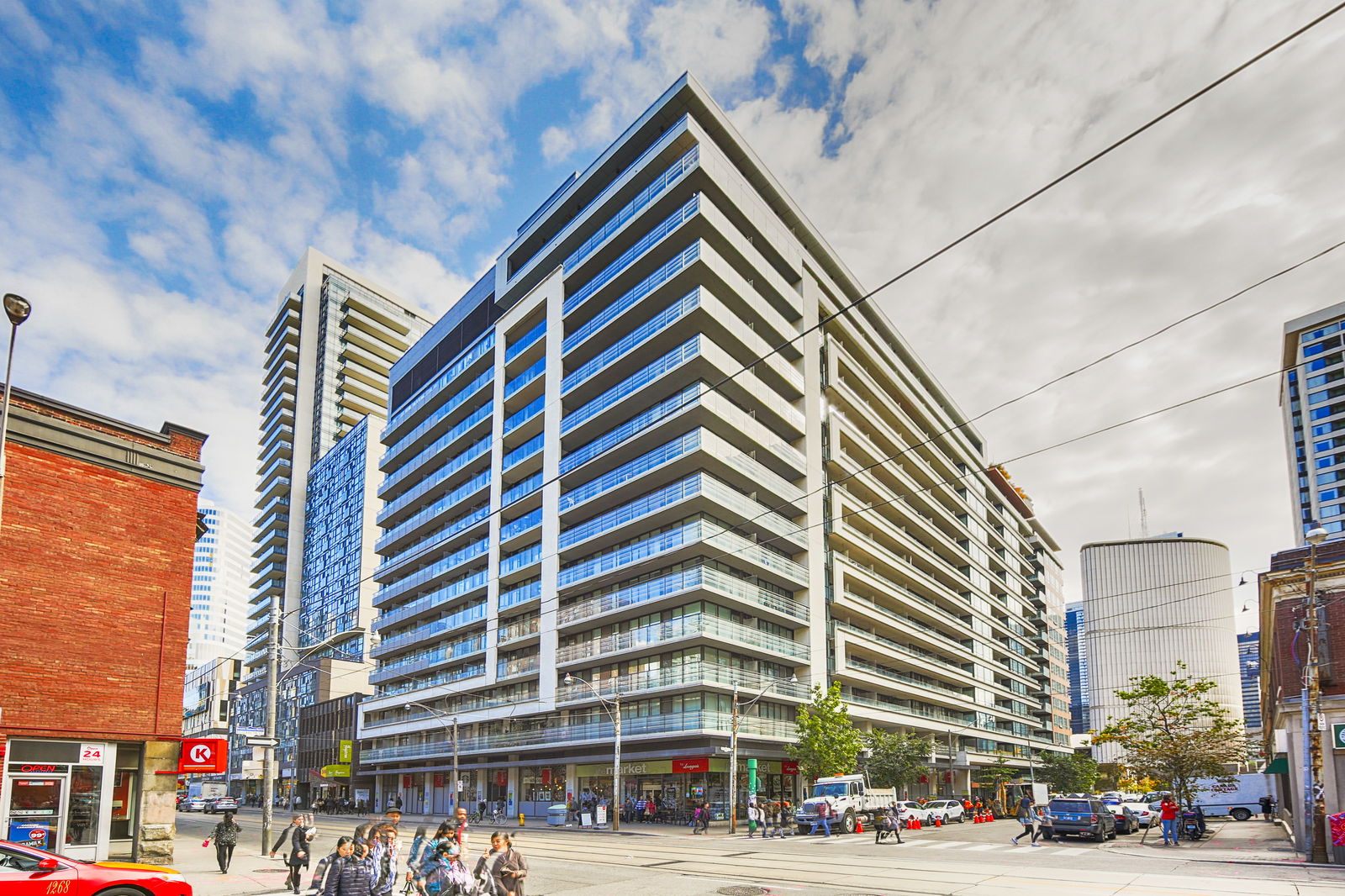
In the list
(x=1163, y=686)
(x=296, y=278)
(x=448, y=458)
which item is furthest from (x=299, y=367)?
(x=1163, y=686)

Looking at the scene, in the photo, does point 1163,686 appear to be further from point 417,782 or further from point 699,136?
point 417,782

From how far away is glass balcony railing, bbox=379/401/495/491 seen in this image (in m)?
71.1

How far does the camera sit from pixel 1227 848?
31.5m

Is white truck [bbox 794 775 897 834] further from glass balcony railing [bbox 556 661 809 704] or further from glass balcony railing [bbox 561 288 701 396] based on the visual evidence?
glass balcony railing [bbox 561 288 701 396]

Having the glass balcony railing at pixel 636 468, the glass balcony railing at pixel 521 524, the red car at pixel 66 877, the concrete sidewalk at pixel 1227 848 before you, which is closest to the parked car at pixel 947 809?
the concrete sidewalk at pixel 1227 848

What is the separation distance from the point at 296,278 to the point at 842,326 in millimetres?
94245

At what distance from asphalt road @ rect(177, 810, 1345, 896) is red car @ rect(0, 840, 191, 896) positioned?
6925 mm

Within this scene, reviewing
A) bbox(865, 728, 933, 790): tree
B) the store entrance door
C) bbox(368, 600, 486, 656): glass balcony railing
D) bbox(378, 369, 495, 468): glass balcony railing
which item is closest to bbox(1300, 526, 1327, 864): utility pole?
bbox(865, 728, 933, 790): tree

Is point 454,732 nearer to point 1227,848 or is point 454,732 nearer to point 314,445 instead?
point 1227,848

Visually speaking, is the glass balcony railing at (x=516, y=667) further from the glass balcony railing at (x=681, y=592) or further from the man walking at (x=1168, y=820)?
the man walking at (x=1168, y=820)

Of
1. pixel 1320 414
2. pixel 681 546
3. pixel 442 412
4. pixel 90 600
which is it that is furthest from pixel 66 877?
pixel 1320 414

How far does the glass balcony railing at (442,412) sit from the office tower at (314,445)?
2887 centimetres

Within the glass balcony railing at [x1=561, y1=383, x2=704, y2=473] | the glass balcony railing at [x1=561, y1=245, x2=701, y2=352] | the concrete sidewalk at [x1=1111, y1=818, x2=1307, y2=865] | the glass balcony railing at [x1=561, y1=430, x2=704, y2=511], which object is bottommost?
A: the concrete sidewalk at [x1=1111, y1=818, x2=1307, y2=865]

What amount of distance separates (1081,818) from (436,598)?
50.1 meters
